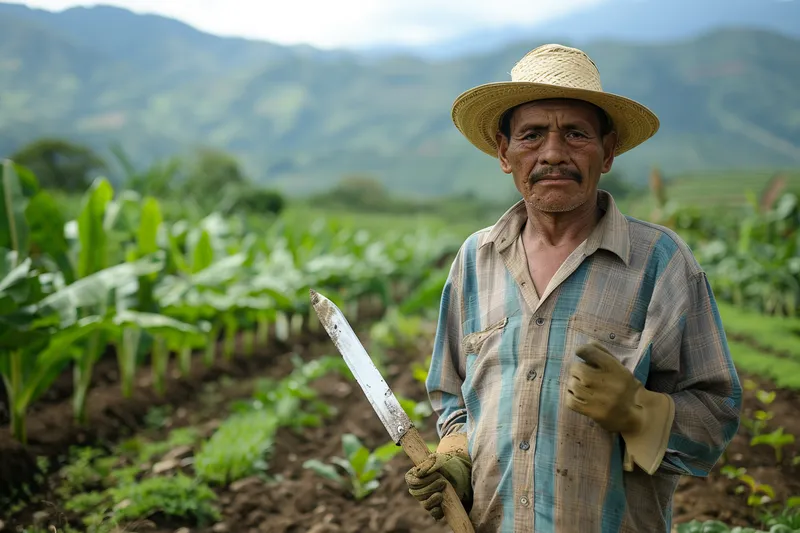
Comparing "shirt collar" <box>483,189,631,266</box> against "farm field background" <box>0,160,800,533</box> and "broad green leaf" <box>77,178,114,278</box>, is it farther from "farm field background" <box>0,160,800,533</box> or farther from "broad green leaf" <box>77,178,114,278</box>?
"broad green leaf" <box>77,178,114,278</box>

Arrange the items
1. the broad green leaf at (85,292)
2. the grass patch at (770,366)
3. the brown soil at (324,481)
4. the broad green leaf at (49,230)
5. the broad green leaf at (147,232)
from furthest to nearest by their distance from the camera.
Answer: the broad green leaf at (147,232) < the grass patch at (770,366) < the broad green leaf at (49,230) < the broad green leaf at (85,292) < the brown soil at (324,481)

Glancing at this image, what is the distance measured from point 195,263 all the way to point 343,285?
9.48ft

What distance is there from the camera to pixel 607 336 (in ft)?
5.34

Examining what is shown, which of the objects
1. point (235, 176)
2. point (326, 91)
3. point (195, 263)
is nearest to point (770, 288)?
point (195, 263)

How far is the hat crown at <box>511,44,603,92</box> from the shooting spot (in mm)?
1646

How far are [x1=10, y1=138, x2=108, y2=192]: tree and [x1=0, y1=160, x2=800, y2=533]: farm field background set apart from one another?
1566cm

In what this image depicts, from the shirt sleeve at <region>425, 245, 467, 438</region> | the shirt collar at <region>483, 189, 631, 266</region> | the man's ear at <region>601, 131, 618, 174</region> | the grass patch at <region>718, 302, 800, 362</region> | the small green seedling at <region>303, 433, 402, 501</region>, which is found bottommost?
the grass patch at <region>718, 302, 800, 362</region>

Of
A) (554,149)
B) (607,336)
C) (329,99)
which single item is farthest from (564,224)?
(329,99)

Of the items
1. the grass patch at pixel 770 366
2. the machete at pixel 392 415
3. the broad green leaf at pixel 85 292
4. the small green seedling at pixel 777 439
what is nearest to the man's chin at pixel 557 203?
the machete at pixel 392 415

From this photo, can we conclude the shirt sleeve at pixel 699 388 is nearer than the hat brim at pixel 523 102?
Yes

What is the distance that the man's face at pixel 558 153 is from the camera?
1695 mm

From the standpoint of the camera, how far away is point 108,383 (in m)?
5.57

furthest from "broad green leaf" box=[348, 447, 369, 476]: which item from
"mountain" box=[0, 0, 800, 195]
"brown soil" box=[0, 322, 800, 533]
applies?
"mountain" box=[0, 0, 800, 195]

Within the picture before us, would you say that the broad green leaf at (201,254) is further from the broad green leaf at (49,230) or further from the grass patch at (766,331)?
the grass patch at (766,331)
